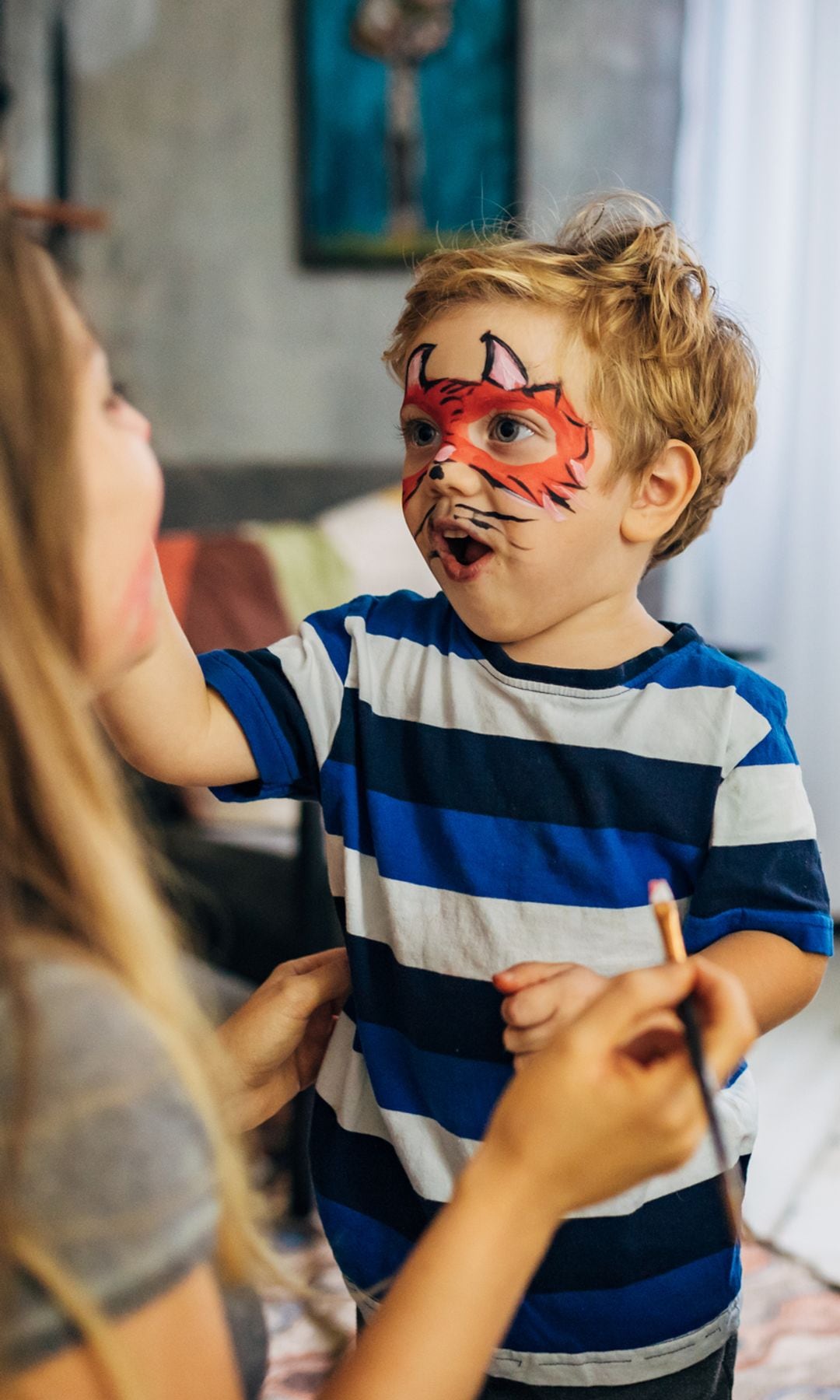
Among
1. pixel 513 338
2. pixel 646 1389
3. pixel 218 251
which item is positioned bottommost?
pixel 646 1389

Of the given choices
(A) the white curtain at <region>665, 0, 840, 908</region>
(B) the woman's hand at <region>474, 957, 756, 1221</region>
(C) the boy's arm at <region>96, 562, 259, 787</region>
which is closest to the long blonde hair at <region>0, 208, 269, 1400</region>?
(B) the woman's hand at <region>474, 957, 756, 1221</region>

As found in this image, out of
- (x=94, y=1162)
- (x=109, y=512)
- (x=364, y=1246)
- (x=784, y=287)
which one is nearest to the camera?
(x=94, y=1162)

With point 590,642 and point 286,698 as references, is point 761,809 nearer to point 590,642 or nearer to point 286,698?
point 590,642

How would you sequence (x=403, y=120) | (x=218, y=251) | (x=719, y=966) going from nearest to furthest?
(x=719, y=966), (x=403, y=120), (x=218, y=251)

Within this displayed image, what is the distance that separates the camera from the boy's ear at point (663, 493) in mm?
822

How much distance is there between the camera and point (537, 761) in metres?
0.78

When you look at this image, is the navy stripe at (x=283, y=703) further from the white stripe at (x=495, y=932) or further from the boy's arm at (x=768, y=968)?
the boy's arm at (x=768, y=968)

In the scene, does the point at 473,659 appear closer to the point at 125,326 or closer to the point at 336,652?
the point at 336,652

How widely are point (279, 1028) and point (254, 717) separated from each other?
0.20 m

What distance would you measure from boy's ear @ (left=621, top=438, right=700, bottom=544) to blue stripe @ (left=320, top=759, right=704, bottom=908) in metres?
0.20

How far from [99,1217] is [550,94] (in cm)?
314

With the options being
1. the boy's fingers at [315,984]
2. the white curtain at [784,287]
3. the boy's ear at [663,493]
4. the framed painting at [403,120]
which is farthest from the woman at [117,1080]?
the framed painting at [403,120]

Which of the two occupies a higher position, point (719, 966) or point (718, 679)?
point (718, 679)

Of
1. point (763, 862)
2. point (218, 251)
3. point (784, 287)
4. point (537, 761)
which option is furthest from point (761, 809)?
point (218, 251)
